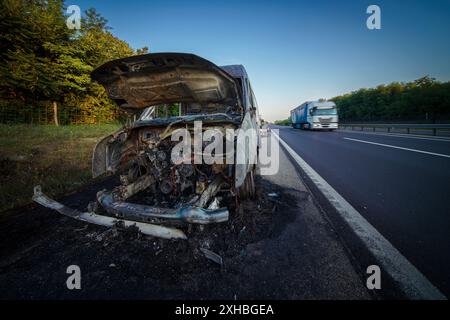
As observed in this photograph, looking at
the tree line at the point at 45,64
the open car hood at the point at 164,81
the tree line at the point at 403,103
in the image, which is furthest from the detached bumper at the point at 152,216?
the tree line at the point at 403,103

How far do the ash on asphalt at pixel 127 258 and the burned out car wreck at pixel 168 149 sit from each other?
0.22 metres

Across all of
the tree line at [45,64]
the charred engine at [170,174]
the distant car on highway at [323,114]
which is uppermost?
the tree line at [45,64]

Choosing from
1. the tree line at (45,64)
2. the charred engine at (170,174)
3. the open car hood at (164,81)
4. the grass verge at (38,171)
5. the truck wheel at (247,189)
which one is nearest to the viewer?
the open car hood at (164,81)

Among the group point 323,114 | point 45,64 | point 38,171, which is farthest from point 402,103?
point 45,64

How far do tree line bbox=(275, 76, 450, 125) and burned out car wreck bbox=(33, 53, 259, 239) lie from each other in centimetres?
2852

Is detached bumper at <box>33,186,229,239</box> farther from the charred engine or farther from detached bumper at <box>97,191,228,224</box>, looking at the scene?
the charred engine

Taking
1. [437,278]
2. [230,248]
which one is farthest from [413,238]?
[230,248]

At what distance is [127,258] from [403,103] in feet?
170

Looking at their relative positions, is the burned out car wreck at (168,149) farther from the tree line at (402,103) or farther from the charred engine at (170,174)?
the tree line at (402,103)

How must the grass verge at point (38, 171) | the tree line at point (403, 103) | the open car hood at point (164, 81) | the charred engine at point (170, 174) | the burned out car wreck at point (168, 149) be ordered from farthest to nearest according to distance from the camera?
the tree line at point (403, 103) → the grass verge at point (38, 171) → the charred engine at point (170, 174) → the open car hood at point (164, 81) → the burned out car wreck at point (168, 149)

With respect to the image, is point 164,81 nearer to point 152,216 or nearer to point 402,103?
point 152,216

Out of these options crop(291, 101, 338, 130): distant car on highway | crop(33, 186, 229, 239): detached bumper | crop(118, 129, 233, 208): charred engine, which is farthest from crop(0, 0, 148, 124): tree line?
crop(291, 101, 338, 130): distant car on highway

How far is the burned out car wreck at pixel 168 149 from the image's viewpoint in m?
1.97
